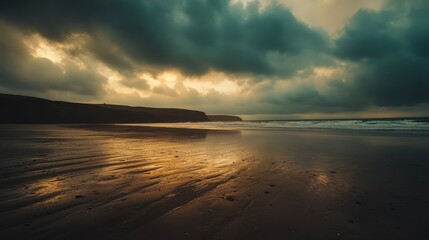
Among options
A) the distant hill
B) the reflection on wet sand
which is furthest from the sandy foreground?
the distant hill

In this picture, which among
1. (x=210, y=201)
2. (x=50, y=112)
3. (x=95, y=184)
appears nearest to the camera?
(x=210, y=201)

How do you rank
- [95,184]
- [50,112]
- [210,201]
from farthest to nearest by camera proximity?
[50,112], [95,184], [210,201]

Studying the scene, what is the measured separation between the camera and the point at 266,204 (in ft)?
14.2

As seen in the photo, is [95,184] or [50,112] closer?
[95,184]

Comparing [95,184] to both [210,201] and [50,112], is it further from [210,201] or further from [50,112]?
[50,112]

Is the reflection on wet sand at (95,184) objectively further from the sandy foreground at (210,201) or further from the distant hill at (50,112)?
the distant hill at (50,112)

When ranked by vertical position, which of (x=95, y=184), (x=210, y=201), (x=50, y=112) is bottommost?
(x=210, y=201)

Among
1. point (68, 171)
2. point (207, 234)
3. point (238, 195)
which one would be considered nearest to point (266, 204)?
point (238, 195)

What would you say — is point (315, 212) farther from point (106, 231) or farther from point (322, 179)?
point (106, 231)

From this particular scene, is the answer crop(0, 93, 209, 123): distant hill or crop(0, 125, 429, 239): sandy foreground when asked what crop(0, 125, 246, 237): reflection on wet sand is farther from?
crop(0, 93, 209, 123): distant hill

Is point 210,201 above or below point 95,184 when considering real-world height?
below

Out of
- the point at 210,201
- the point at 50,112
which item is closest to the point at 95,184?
the point at 210,201

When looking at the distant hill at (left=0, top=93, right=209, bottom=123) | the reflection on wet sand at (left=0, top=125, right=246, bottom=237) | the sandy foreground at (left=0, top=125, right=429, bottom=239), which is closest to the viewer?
the sandy foreground at (left=0, top=125, right=429, bottom=239)

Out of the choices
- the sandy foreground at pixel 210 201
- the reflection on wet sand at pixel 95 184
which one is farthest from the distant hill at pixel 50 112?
the sandy foreground at pixel 210 201
